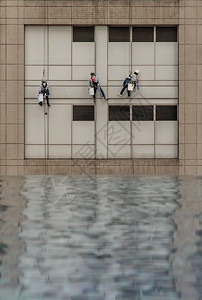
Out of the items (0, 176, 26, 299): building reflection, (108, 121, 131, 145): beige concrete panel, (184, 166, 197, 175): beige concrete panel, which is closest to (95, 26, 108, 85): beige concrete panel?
(108, 121, 131, 145): beige concrete panel

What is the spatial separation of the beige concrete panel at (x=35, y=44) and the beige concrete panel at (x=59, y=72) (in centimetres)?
72

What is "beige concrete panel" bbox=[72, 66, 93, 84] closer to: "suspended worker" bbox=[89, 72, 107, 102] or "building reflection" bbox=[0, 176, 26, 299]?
"suspended worker" bbox=[89, 72, 107, 102]

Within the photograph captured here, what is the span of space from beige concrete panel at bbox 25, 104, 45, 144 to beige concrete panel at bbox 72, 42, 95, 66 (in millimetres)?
3503

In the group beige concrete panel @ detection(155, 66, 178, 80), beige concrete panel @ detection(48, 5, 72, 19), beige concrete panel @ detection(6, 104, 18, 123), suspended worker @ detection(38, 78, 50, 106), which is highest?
beige concrete panel @ detection(48, 5, 72, 19)

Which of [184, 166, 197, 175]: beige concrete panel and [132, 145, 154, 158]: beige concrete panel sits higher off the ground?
[132, 145, 154, 158]: beige concrete panel

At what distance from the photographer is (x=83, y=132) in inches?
1425

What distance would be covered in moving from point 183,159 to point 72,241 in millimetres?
24290

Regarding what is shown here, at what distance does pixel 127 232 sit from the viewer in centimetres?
1351

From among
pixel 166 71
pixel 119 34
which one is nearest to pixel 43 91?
pixel 119 34

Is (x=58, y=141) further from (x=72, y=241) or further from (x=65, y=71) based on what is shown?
(x=72, y=241)

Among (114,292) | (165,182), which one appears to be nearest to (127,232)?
(114,292)

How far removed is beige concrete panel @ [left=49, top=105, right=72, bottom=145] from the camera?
36219 mm

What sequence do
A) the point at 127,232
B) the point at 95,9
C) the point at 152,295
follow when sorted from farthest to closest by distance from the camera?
the point at 95,9 → the point at 127,232 → the point at 152,295

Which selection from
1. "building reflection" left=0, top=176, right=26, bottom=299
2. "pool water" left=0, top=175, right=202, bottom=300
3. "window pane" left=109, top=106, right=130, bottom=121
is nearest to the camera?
"pool water" left=0, top=175, right=202, bottom=300
